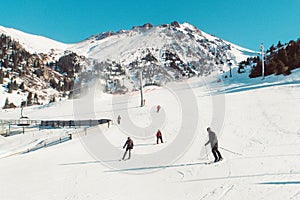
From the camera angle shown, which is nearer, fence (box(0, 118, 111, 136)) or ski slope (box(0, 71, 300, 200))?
ski slope (box(0, 71, 300, 200))

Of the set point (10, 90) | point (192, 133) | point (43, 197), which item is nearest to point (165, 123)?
point (192, 133)

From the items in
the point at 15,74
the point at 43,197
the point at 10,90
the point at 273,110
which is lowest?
the point at 43,197

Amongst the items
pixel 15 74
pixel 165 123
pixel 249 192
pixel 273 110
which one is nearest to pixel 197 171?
pixel 249 192

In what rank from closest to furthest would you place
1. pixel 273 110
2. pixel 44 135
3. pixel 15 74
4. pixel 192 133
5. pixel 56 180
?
pixel 56 180 → pixel 192 133 → pixel 273 110 → pixel 44 135 → pixel 15 74

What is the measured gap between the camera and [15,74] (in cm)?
18475

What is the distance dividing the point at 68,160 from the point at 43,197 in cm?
491

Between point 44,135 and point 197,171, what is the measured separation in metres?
25.9

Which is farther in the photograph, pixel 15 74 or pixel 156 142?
pixel 15 74

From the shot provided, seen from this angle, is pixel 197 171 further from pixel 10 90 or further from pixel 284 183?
pixel 10 90

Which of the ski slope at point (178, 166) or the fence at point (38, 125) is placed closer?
the ski slope at point (178, 166)

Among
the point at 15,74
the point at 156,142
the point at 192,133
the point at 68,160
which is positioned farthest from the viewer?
the point at 15,74

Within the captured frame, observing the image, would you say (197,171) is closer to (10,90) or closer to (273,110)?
(273,110)

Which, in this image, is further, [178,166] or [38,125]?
[38,125]

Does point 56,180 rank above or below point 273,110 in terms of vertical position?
below
